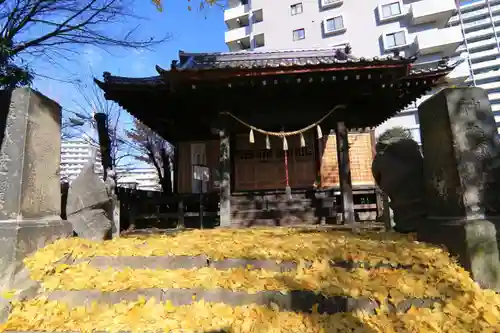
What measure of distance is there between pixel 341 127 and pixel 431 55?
2824 centimetres

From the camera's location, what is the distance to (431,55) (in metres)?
28.9

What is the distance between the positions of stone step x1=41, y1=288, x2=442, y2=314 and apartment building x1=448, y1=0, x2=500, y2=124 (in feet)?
172

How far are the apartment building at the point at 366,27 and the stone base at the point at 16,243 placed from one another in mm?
25521

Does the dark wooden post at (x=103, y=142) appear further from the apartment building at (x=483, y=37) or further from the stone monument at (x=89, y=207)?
the apartment building at (x=483, y=37)

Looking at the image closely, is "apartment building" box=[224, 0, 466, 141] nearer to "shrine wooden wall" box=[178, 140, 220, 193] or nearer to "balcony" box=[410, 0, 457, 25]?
"balcony" box=[410, 0, 457, 25]

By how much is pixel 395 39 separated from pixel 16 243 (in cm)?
3438

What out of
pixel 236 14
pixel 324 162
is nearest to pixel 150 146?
pixel 324 162

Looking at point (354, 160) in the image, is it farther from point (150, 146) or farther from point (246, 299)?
point (150, 146)

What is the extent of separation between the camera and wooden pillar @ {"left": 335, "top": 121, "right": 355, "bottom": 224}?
734 centimetres

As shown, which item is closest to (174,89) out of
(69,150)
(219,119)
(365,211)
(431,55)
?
(219,119)

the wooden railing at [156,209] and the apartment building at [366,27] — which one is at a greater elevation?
the apartment building at [366,27]

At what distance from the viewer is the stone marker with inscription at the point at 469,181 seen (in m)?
2.77

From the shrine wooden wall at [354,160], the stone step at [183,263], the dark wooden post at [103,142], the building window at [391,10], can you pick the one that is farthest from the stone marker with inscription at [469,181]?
the building window at [391,10]

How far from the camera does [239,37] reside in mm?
37594
